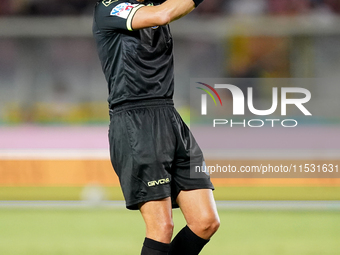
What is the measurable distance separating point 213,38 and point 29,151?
2454mm

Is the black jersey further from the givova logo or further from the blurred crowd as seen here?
the blurred crowd

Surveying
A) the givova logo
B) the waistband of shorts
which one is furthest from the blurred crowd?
the waistband of shorts

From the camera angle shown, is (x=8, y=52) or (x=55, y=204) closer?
(x=55, y=204)

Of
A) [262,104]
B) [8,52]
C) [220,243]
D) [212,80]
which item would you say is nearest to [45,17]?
[8,52]

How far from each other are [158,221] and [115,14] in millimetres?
939

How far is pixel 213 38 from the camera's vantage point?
5.98 m

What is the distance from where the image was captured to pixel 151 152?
2.29m

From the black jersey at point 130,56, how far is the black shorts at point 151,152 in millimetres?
62

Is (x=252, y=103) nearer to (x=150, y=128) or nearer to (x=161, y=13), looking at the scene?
(x=150, y=128)

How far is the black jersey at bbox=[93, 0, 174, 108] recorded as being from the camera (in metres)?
2.31

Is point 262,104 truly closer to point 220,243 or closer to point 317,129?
point 317,129

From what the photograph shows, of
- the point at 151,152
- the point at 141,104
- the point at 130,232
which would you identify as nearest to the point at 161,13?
the point at 141,104

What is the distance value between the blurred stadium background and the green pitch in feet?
0.13

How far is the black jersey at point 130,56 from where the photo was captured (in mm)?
2309
